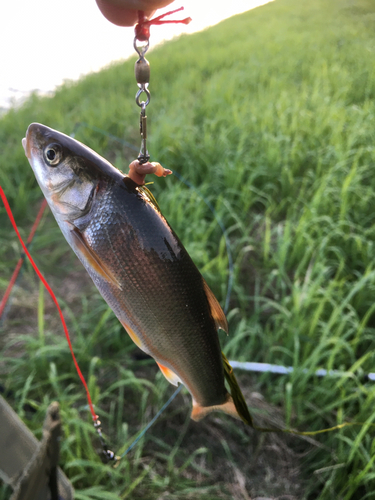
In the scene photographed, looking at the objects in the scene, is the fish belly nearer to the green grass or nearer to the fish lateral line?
the fish lateral line

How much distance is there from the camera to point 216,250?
2.49 metres

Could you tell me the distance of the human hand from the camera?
70 cm

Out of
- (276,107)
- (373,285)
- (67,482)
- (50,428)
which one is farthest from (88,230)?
(276,107)

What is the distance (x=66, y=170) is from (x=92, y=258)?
19cm

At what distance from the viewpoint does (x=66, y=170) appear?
716 mm

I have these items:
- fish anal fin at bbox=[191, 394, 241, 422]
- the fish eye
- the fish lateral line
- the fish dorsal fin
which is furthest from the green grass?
the fish eye

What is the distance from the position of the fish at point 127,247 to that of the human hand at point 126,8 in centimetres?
29

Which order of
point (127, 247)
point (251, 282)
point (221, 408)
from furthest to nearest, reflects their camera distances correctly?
1. point (251, 282)
2. point (221, 408)
3. point (127, 247)

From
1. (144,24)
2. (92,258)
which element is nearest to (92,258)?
(92,258)

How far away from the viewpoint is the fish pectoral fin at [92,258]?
690 millimetres

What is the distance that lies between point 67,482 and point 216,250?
5.17 ft

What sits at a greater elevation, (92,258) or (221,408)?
(92,258)

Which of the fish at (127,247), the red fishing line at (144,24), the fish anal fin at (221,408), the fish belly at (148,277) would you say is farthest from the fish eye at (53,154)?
the fish anal fin at (221,408)

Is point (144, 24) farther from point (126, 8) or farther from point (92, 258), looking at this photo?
point (92, 258)
